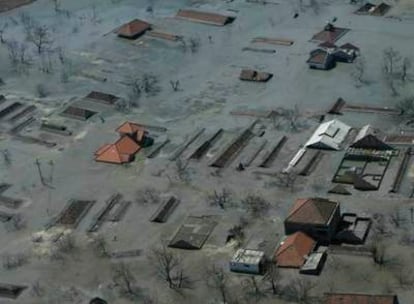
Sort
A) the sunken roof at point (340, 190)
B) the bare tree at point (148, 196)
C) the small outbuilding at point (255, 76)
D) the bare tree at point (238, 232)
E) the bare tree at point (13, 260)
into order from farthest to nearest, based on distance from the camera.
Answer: the small outbuilding at point (255, 76), the bare tree at point (148, 196), the sunken roof at point (340, 190), the bare tree at point (13, 260), the bare tree at point (238, 232)

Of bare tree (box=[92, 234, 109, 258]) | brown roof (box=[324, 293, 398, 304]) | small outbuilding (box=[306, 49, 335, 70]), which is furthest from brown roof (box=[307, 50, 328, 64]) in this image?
brown roof (box=[324, 293, 398, 304])

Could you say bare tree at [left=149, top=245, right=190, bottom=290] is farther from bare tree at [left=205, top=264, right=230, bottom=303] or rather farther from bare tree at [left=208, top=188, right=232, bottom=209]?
bare tree at [left=208, top=188, right=232, bottom=209]

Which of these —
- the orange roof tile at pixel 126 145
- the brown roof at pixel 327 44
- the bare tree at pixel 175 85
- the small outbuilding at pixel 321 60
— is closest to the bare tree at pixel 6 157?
the orange roof tile at pixel 126 145

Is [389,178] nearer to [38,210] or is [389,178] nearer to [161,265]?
[161,265]

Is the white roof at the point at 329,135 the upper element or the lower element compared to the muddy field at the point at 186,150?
upper

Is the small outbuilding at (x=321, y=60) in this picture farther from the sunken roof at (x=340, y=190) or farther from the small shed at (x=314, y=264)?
the small shed at (x=314, y=264)
